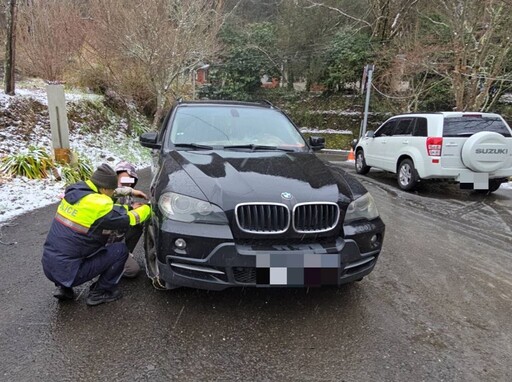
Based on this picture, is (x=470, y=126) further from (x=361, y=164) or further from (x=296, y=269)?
(x=296, y=269)

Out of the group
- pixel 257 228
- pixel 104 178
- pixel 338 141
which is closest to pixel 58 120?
pixel 104 178

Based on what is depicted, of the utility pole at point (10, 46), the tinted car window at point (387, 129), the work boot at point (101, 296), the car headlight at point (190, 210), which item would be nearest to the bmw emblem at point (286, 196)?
the car headlight at point (190, 210)

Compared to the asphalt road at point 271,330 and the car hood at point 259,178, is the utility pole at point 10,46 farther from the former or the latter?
the car hood at point 259,178

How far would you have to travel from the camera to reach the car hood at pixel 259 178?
281cm

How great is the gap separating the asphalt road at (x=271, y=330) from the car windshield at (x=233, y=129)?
4.96 feet

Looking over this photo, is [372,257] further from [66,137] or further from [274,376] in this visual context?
[66,137]

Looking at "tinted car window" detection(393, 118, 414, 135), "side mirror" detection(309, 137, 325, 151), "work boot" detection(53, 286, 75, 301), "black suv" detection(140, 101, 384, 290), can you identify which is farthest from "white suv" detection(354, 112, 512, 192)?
"work boot" detection(53, 286, 75, 301)

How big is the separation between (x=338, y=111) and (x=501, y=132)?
48.6ft

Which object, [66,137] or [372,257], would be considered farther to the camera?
[66,137]

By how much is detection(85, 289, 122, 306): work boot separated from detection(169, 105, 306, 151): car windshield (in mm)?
1598

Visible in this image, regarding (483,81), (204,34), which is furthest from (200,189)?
(483,81)

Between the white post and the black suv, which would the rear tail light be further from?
the white post

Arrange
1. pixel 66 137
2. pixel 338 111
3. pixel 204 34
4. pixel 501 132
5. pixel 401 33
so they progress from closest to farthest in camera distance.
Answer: pixel 501 132
pixel 66 137
pixel 204 34
pixel 401 33
pixel 338 111

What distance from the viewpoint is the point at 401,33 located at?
774 inches
